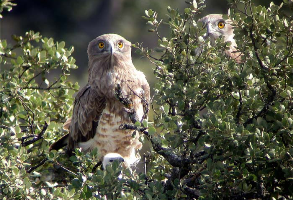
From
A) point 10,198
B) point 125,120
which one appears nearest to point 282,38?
point 10,198

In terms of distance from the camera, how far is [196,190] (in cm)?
340

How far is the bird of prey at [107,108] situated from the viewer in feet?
18.1

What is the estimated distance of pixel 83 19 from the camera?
19312mm

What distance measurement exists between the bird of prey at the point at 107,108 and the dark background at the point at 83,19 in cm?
990

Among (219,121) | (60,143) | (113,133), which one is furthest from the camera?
(60,143)

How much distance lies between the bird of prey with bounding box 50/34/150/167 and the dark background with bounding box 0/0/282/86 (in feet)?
32.5

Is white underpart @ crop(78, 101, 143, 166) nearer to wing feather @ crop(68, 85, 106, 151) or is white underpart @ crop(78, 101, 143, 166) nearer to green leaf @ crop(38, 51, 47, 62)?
wing feather @ crop(68, 85, 106, 151)

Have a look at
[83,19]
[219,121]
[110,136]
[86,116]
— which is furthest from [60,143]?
[83,19]

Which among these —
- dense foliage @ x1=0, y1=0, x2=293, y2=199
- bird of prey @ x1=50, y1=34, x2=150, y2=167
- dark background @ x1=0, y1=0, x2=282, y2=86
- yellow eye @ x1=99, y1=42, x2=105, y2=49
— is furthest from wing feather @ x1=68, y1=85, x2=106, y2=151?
dark background @ x1=0, y1=0, x2=282, y2=86

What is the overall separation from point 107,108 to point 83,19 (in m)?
14.2

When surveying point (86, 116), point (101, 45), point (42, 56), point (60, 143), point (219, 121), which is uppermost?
point (101, 45)

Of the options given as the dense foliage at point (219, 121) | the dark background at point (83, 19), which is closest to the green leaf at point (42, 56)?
the dense foliage at point (219, 121)

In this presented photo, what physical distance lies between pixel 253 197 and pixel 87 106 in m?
2.84

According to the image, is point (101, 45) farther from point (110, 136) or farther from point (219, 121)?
point (219, 121)
